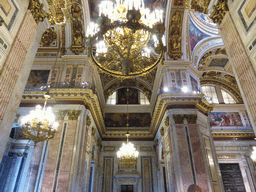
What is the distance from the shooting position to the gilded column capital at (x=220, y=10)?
4.03 m

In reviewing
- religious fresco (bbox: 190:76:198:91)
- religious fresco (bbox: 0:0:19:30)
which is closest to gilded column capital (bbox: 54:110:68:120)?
religious fresco (bbox: 0:0:19:30)

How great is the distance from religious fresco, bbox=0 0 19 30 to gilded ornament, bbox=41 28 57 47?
711cm

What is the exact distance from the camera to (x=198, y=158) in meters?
7.89

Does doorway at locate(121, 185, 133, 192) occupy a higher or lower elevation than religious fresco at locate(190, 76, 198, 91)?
lower

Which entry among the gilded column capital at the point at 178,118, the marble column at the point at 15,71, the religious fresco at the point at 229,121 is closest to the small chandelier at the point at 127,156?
the gilded column capital at the point at 178,118

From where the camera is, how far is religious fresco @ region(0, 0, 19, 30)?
314 cm

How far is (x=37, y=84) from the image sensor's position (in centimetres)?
984

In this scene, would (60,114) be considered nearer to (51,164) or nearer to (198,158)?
(51,164)

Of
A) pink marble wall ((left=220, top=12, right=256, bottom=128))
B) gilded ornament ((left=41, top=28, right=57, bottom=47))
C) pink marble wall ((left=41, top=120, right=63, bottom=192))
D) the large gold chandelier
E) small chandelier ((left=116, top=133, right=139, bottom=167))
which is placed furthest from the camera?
gilded ornament ((left=41, top=28, right=57, bottom=47))

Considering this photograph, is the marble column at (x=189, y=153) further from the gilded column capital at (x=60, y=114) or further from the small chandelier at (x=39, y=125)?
the small chandelier at (x=39, y=125)

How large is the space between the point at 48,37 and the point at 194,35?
852cm

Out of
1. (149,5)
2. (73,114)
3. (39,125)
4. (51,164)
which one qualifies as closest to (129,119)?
(73,114)

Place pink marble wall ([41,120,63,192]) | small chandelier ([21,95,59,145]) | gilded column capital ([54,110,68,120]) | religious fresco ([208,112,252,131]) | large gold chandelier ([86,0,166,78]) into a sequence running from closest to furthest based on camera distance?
large gold chandelier ([86,0,166,78]), small chandelier ([21,95,59,145]), pink marble wall ([41,120,63,192]), gilded column capital ([54,110,68,120]), religious fresco ([208,112,252,131])

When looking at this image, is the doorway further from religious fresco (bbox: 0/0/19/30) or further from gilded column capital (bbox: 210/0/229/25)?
religious fresco (bbox: 0/0/19/30)
